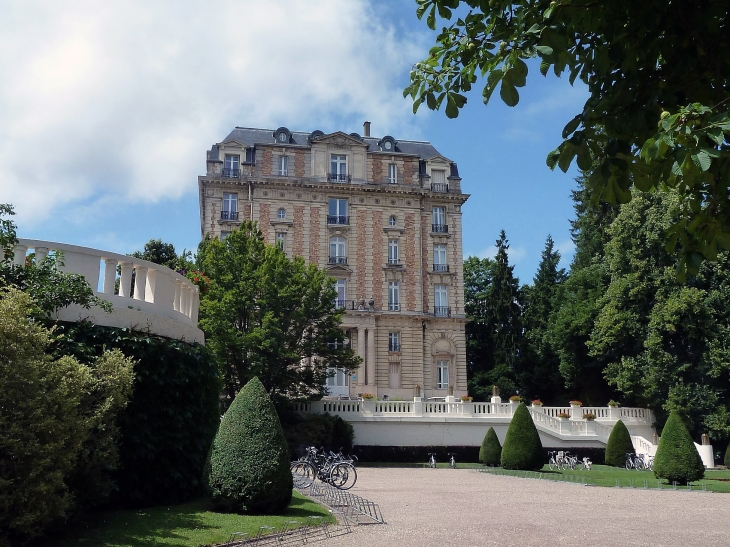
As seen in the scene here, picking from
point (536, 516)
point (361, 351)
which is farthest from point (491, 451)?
point (361, 351)

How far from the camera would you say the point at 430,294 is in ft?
171

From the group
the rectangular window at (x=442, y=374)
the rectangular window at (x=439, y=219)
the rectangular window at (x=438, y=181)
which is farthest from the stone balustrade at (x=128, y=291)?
the rectangular window at (x=438, y=181)

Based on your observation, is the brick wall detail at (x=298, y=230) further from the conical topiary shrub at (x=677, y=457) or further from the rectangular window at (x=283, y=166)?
the conical topiary shrub at (x=677, y=457)

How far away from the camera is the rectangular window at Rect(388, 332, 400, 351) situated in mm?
50688

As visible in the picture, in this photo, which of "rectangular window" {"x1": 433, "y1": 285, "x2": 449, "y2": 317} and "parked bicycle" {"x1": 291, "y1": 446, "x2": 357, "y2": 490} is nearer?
"parked bicycle" {"x1": 291, "y1": 446, "x2": 357, "y2": 490}

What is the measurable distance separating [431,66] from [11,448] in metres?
5.59

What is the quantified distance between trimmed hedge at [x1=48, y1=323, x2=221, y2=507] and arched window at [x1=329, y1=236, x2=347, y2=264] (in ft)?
128

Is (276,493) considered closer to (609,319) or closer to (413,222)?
(609,319)

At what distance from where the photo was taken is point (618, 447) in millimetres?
31172

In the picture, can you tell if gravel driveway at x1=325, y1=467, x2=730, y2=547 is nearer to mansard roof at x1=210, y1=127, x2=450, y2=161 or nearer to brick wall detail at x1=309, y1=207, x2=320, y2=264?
brick wall detail at x1=309, y1=207, x2=320, y2=264

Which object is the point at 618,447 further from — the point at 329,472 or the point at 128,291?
the point at 128,291

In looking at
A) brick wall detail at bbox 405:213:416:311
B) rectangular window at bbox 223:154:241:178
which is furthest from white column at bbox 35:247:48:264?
brick wall detail at bbox 405:213:416:311

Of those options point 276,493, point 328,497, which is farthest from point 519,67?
point 328,497

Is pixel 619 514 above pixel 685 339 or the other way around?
the other way around
